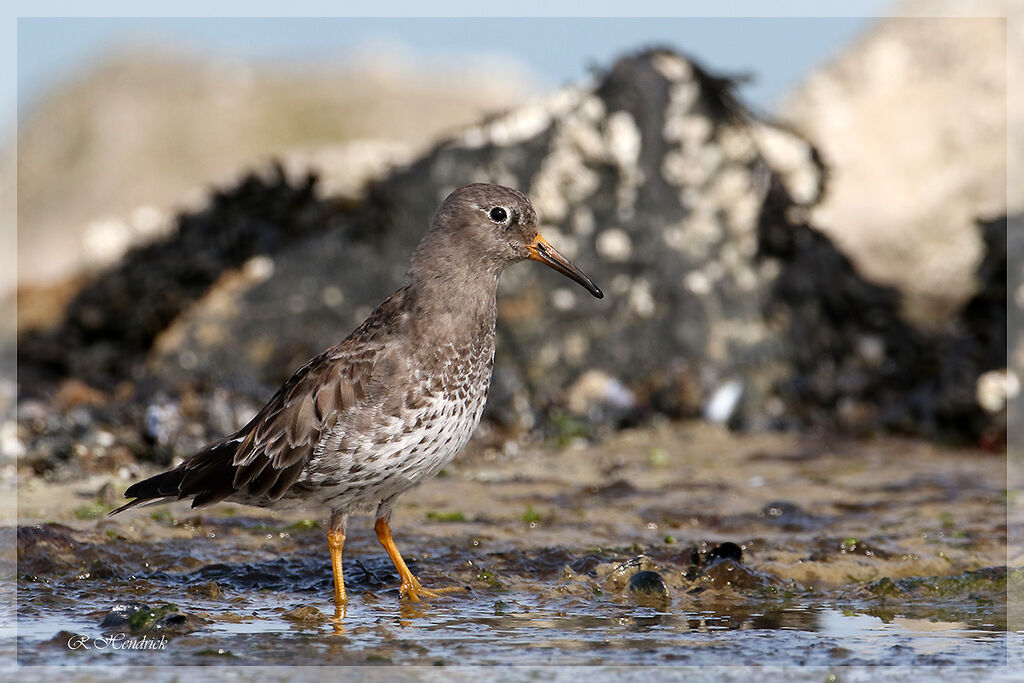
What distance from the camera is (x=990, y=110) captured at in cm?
1520

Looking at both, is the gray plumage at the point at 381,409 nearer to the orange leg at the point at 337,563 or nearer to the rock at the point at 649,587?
the orange leg at the point at 337,563

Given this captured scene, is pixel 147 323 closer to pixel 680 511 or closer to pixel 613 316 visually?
pixel 613 316

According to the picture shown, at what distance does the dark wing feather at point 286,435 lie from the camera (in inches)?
237

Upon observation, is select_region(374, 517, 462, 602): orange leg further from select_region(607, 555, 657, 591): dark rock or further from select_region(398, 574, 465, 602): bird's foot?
select_region(607, 555, 657, 591): dark rock

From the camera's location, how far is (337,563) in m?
6.03

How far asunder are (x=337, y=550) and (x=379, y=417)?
2.48ft

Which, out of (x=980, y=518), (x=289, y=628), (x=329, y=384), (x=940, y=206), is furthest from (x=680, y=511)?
(x=940, y=206)

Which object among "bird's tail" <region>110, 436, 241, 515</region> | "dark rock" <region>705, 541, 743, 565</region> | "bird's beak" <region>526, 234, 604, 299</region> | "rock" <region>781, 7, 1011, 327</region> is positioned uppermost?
"rock" <region>781, 7, 1011, 327</region>

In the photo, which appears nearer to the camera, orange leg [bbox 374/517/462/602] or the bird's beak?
orange leg [bbox 374/517/462/602]

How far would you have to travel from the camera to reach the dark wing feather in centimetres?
602

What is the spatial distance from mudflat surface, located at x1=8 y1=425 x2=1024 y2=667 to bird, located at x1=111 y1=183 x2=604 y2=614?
1.35 feet
